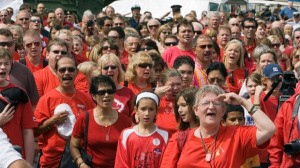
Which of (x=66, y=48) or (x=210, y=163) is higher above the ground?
(x=66, y=48)

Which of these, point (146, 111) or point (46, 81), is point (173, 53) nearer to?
point (46, 81)

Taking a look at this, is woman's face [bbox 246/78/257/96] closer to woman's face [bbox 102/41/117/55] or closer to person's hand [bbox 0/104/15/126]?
woman's face [bbox 102/41/117/55]

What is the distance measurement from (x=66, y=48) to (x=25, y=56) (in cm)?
118

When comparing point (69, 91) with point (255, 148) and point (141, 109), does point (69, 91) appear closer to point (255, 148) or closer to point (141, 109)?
point (141, 109)

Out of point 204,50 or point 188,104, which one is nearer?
point 188,104

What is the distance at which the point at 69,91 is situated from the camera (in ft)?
29.0

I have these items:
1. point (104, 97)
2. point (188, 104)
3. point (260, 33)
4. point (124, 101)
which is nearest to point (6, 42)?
point (124, 101)

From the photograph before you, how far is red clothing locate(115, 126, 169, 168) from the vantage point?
768 centimetres

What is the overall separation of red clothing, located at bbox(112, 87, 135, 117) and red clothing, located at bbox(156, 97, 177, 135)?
15.7 inches

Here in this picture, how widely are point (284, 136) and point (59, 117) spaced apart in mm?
2469

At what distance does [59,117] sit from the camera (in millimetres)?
8531

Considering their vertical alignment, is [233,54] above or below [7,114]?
above

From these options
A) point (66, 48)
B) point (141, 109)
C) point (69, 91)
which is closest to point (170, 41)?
point (66, 48)

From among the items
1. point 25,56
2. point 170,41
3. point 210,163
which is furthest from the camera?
point 170,41
